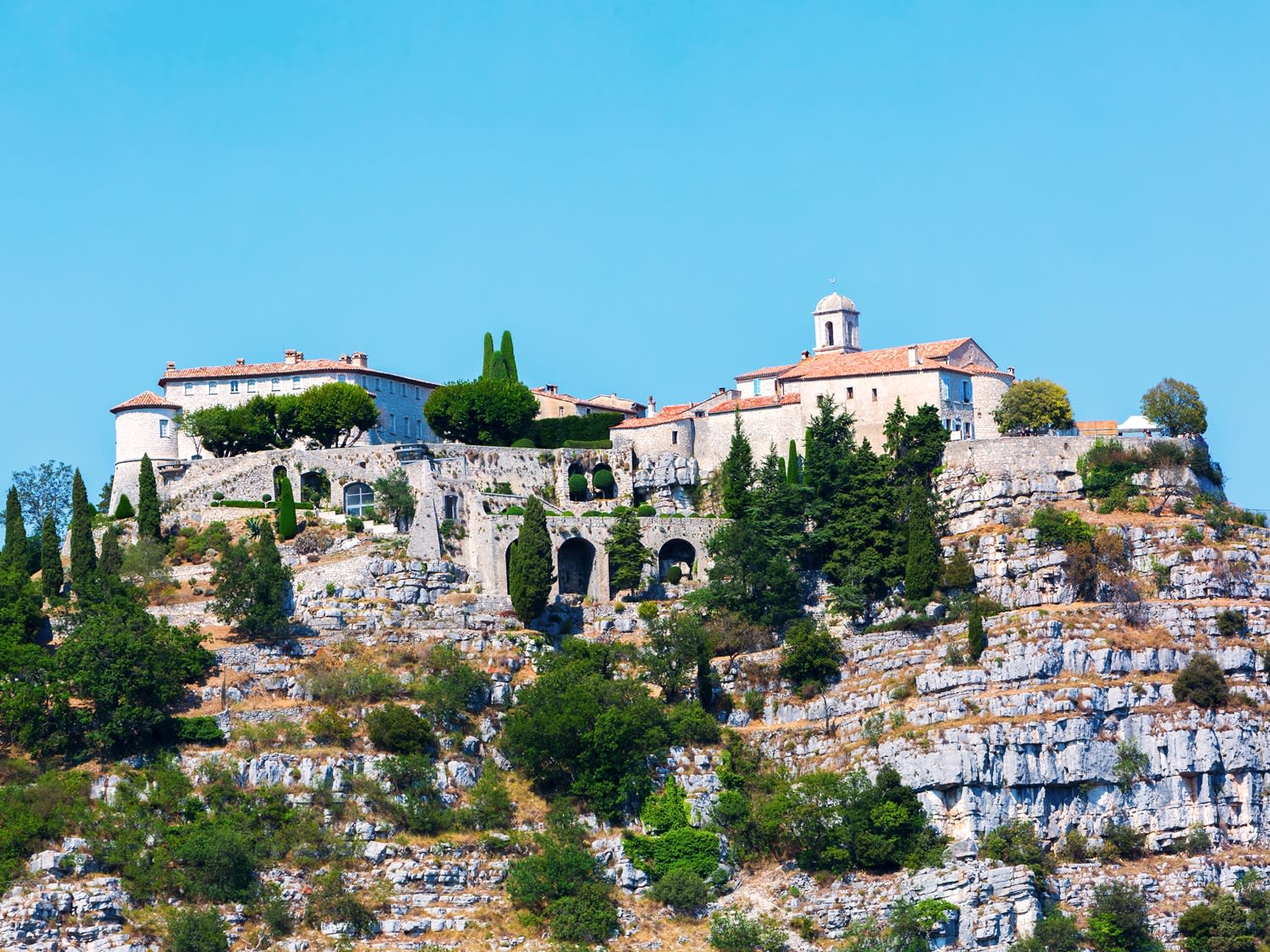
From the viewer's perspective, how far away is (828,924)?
86.3 m

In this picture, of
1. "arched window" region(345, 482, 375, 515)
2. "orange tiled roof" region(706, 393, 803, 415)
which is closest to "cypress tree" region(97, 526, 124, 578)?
"arched window" region(345, 482, 375, 515)

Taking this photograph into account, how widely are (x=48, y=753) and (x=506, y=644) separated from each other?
1840cm

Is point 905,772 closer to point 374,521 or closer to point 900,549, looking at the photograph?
point 900,549

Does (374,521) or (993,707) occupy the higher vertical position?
(374,521)

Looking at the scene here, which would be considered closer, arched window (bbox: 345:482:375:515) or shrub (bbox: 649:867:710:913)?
shrub (bbox: 649:867:710:913)

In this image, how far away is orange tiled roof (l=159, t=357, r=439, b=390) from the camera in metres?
118

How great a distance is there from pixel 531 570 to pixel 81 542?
1839 centimetres

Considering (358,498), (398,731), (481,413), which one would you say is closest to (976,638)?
(398,731)

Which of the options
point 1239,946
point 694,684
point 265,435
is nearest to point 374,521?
point 265,435

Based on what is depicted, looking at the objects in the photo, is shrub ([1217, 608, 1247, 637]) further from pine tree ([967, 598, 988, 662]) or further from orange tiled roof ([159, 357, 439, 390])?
orange tiled roof ([159, 357, 439, 390])

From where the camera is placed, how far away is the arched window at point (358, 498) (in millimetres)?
107812

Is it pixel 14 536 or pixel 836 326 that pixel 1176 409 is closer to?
pixel 836 326

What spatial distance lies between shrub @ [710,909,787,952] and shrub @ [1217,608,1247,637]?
2101 cm

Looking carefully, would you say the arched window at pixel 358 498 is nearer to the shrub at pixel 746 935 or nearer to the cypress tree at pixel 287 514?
the cypress tree at pixel 287 514
